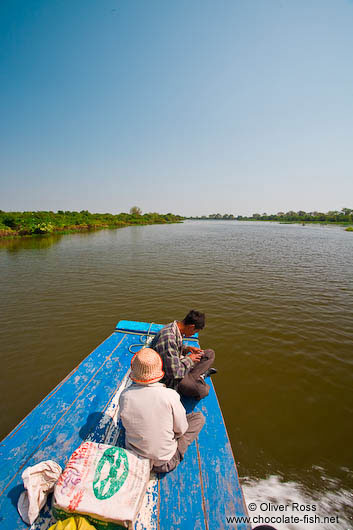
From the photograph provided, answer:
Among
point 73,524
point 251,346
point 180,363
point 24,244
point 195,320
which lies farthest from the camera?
point 24,244

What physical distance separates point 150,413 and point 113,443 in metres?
1.04

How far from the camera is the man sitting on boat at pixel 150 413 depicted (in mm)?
2160

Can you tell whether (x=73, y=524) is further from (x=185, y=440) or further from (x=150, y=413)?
(x=185, y=440)

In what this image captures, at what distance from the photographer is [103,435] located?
2750 millimetres

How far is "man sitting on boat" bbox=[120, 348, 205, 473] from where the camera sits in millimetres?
2160

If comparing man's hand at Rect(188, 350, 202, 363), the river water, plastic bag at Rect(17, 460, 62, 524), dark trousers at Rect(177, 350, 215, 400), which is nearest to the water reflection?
the river water

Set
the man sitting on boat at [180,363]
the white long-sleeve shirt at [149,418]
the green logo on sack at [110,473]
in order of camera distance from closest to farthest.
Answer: the green logo on sack at [110,473], the white long-sleeve shirt at [149,418], the man sitting on boat at [180,363]

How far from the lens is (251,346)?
626 centimetres

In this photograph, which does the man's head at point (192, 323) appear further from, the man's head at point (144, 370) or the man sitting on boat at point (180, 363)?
the man's head at point (144, 370)

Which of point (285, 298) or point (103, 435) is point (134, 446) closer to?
point (103, 435)

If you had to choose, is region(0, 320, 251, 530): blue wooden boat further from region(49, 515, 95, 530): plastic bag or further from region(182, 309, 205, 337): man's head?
region(182, 309, 205, 337): man's head

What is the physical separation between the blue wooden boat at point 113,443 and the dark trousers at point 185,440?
9 cm

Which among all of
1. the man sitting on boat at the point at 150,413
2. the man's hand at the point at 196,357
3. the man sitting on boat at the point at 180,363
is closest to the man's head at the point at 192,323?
the man sitting on boat at the point at 180,363

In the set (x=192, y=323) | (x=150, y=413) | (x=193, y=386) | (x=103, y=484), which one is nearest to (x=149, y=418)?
(x=150, y=413)
